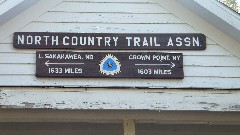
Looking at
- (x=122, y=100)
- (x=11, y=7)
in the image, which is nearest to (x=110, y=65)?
(x=122, y=100)

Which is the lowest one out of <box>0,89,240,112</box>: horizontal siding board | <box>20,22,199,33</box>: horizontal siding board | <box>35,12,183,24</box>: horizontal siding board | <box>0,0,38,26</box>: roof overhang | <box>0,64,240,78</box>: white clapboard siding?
<box>0,89,240,112</box>: horizontal siding board

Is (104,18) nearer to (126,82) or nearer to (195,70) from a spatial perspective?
(126,82)

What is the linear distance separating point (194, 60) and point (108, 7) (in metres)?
1.56

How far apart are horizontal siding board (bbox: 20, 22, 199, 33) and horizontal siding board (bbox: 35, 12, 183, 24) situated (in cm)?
Result: 7

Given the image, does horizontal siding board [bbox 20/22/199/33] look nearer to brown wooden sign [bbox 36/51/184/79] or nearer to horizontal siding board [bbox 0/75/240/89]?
brown wooden sign [bbox 36/51/184/79]

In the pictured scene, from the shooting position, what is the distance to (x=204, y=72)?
6.45 meters

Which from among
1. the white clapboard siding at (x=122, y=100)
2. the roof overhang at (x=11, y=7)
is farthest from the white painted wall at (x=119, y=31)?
the white clapboard siding at (x=122, y=100)

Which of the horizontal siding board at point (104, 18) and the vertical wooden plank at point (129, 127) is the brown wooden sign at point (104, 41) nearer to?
the horizontal siding board at point (104, 18)

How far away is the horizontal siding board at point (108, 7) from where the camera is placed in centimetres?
670

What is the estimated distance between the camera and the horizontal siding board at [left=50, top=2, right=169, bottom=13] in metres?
6.70

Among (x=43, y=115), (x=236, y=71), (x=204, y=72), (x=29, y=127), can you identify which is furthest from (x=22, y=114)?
(x=236, y=71)

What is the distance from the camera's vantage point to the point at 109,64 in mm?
6453

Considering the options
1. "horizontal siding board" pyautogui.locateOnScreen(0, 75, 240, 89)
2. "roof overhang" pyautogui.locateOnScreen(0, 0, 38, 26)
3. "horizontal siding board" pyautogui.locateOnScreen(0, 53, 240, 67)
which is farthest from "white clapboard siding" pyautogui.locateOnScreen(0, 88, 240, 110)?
"roof overhang" pyautogui.locateOnScreen(0, 0, 38, 26)

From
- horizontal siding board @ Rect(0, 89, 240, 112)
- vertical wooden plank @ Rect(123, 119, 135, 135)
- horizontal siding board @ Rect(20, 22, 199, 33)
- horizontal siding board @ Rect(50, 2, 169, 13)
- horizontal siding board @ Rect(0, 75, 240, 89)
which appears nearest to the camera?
horizontal siding board @ Rect(0, 89, 240, 112)
